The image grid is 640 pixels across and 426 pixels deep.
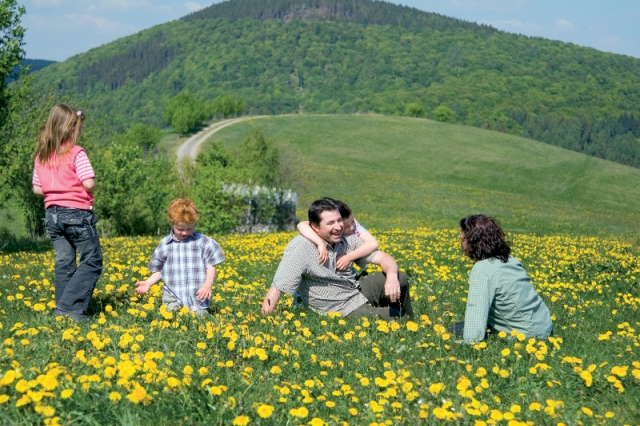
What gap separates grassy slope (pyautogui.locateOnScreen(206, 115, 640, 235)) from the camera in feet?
180

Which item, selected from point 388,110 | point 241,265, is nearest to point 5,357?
point 241,265

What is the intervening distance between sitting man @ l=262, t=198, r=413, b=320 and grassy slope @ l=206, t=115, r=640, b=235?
29887 millimetres

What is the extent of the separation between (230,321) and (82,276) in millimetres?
1743

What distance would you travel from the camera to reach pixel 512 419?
4.27m

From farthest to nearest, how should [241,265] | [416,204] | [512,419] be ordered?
[416,204], [241,265], [512,419]

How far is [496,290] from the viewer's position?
6746mm

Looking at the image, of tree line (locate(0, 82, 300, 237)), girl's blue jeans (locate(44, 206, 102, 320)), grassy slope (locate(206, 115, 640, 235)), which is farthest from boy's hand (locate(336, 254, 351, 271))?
grassy slope (locate(206, 115, 640, 235))

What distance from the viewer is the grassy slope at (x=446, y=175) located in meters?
54.8

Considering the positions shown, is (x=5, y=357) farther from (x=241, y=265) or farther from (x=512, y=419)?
(x=241, y=265)

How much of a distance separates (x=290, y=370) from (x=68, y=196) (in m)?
3.27

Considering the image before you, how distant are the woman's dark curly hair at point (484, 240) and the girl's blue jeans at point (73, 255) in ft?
13.1

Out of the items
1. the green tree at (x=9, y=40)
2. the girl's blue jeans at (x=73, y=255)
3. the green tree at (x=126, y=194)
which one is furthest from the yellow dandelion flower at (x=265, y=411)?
the green tree at (x=126, y=194)

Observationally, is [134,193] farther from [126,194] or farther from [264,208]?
[264,208]

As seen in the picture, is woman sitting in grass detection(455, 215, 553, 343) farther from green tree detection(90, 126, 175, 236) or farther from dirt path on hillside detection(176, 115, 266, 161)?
dirt path on hillside detection(176, 115, 266, 161)
